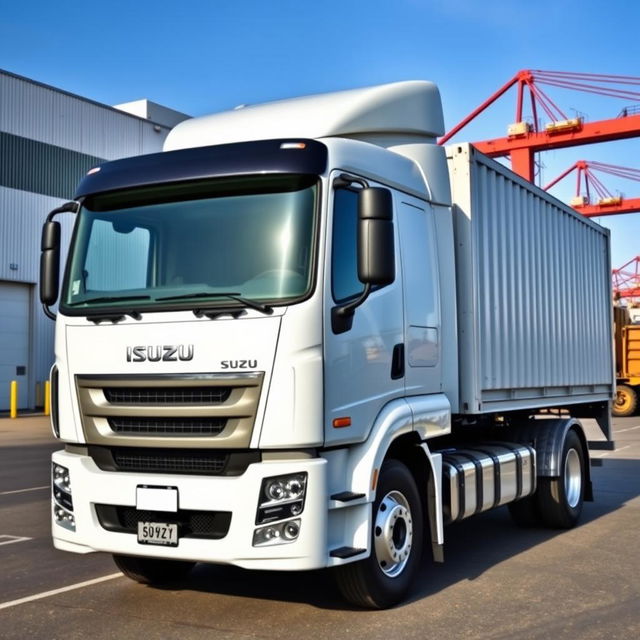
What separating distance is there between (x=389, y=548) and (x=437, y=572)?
→ 126cm

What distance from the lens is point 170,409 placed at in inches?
212

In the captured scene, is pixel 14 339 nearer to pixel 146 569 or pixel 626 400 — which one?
pixel 626 400

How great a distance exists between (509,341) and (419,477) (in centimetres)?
204

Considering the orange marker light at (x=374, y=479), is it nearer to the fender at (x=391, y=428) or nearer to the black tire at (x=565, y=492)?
the fender at (x=391, y=428)

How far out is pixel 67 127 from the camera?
3056cm

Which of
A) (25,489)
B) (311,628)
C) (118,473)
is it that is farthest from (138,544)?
(25,489)

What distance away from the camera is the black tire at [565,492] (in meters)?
8.65

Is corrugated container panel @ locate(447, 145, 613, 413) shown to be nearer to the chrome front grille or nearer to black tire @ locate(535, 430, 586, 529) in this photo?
black tire @ locate(535, 430, 586, 529)

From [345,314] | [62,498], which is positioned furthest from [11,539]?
[345,314]

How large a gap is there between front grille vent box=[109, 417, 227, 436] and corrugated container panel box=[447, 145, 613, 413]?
252 cm

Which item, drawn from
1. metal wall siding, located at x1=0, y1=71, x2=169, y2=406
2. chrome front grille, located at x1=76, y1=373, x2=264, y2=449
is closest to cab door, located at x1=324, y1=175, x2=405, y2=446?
chrome front grille, located at x1=76, y1=373, x2=264, y2=449

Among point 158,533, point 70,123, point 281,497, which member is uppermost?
point 70,123

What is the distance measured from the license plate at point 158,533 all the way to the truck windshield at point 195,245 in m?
1.29

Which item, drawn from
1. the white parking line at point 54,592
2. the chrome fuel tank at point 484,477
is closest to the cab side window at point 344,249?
the chrome fuel tank at point 484,477
